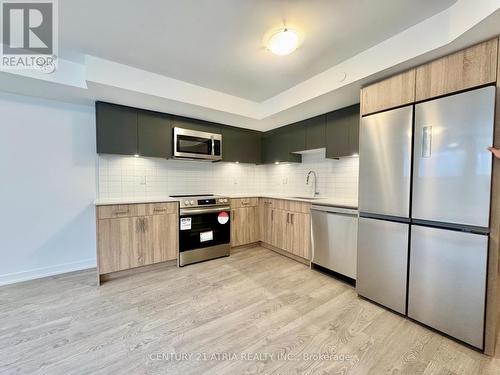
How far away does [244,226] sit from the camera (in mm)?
3666

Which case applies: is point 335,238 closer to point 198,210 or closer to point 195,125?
point 198,210

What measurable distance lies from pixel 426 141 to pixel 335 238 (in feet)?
4.48

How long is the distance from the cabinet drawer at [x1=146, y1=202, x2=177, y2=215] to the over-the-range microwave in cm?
77

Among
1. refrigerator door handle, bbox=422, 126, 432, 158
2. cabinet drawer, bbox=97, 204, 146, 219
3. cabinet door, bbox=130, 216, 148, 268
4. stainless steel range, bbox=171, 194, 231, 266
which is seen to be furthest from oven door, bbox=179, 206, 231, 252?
refrigerator door handle, bbox=422, 126, 432, 158

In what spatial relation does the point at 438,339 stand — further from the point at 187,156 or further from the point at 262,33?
the point at 187,156

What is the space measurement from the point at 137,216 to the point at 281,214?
6.76ft

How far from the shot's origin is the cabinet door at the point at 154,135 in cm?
298

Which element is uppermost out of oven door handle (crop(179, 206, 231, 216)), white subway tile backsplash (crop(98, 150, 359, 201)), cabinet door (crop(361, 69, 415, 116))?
cabinet door (crop(361, 69, 415, 116))

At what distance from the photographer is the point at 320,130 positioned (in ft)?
10.3

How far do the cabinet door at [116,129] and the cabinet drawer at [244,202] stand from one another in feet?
5.33

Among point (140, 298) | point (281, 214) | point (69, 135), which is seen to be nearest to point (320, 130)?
point (281, 214)

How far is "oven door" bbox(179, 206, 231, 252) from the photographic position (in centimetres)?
298

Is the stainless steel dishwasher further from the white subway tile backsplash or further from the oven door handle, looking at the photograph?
the oven door handle

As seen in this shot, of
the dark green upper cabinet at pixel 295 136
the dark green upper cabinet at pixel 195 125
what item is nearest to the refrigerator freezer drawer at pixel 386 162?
the dark green upper cabinet at pixel 295 136
